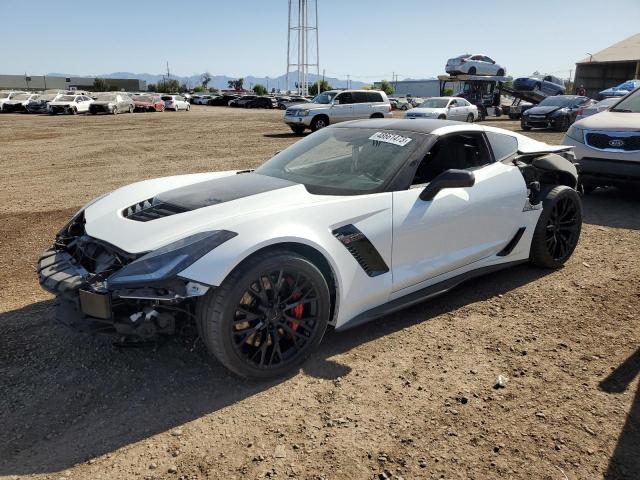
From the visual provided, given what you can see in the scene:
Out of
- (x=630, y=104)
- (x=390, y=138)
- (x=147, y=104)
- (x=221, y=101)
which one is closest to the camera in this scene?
(x=390, y=138)

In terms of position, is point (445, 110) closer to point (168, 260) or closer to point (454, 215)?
point (454, 215)

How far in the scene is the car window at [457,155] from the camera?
154 inches

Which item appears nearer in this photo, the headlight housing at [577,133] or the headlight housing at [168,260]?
the headlight housing at [168,260]

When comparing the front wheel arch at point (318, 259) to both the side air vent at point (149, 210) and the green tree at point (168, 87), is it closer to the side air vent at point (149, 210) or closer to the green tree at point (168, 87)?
the side air vent at point (149, 210)

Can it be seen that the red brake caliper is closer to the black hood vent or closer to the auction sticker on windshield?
the black hood vent

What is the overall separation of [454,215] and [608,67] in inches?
2195

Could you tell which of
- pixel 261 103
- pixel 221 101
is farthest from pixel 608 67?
pixel 221 101

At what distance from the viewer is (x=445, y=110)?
21.6 meters

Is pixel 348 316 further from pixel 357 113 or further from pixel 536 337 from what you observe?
pixel 357 113

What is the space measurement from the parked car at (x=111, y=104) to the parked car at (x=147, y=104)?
5.37 feet

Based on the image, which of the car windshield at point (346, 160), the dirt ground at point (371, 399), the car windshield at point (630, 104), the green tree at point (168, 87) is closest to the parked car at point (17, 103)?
the dirt ground at point (371, 399)

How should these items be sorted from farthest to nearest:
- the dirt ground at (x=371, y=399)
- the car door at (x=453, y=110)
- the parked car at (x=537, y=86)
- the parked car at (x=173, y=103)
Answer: the parked car at (x=173, y=103)
the parked car at (x=537, y=86)
the car door at (x=453, y=110)
the dirt ground at (x=371, y=399)

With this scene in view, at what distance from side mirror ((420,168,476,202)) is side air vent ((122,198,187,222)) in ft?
5.32

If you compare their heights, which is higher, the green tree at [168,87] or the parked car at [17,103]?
the green tree at [168,87]
